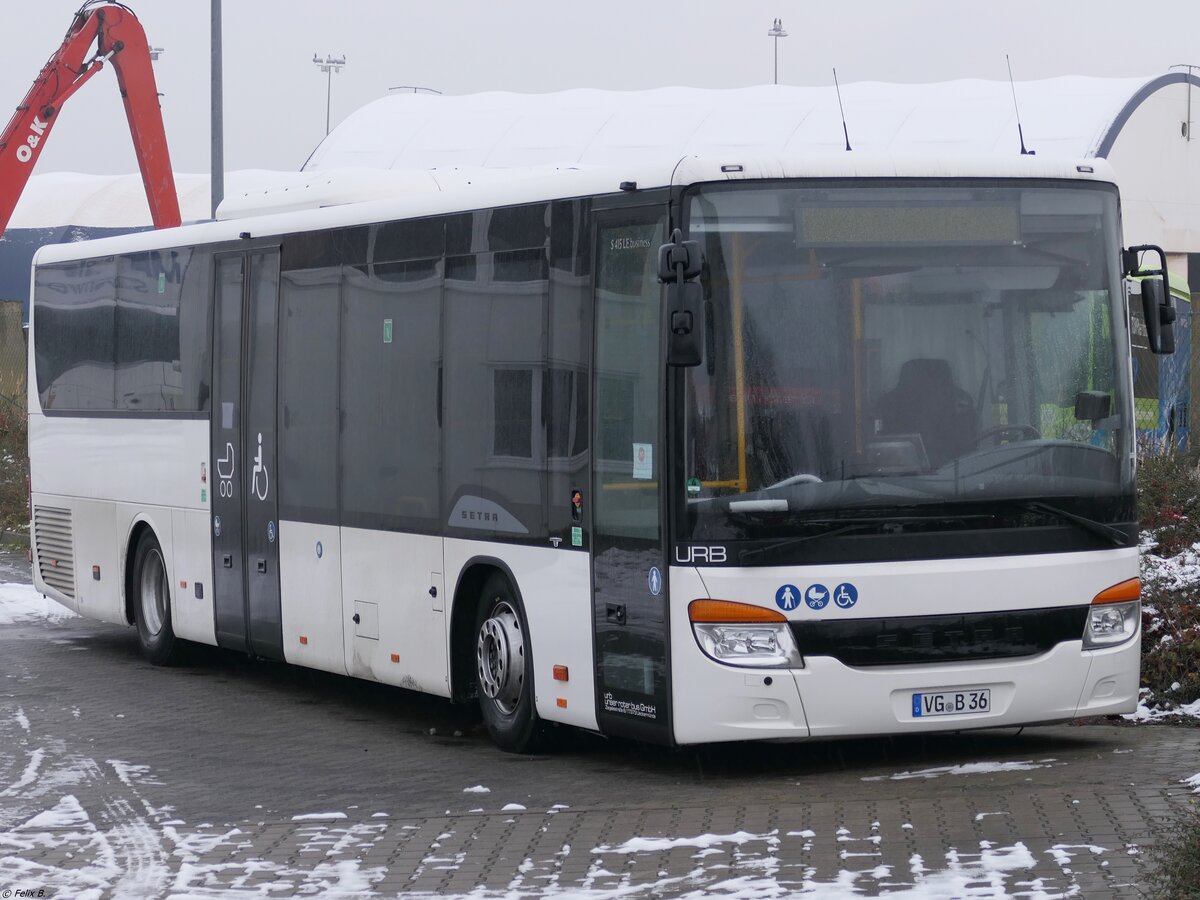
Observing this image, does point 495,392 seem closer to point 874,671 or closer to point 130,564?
point 874,671

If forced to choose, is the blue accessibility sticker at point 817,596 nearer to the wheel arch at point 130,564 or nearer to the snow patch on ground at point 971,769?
the snow patch on ground at point 971,769

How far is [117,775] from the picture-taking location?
10703 mm

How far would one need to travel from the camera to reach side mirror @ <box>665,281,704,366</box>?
360 inches

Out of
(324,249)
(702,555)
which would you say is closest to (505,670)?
(702,555)

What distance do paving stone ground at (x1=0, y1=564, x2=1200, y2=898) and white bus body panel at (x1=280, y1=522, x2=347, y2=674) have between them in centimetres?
42

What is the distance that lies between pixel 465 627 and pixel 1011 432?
336cm

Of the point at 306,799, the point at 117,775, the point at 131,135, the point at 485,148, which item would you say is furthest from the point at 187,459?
the point at 485,148

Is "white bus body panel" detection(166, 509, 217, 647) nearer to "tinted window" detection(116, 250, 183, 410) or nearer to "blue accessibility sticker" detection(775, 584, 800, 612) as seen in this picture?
"tinted window" detection(116, 250, 183, 410)

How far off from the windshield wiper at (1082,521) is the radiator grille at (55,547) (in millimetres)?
9693

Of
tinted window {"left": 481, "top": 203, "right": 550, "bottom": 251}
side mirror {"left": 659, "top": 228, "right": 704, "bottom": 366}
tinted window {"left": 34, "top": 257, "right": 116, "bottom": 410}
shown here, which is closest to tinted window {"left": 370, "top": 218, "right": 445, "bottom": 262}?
tinted window {"left": 481, "top": 203, "right": 550, "bottom": 251}

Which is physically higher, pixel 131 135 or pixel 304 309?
pixel 131 135

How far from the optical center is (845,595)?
9.46 meters

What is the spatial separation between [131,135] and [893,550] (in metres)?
25.4

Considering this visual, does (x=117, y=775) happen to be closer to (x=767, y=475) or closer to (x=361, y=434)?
(x=361, y=434)
